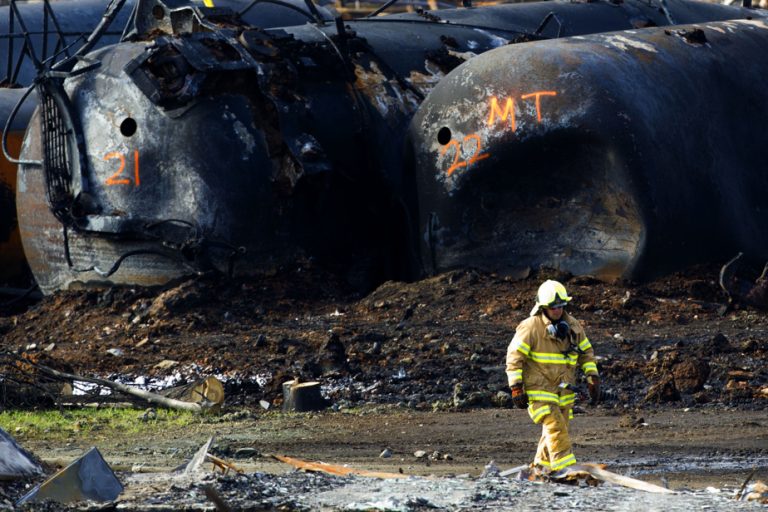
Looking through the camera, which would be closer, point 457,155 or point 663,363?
point 663,363

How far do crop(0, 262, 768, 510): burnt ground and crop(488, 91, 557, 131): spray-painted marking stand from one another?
48.3 inches

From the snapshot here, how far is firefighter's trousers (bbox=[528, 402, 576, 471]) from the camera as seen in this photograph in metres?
8.22

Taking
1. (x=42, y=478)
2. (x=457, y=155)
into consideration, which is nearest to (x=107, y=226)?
(x=457, y=155)

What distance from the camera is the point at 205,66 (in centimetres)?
1278

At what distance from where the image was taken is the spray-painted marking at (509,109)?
41.0 feet

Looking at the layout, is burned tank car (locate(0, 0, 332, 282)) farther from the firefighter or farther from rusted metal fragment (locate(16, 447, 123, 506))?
rusted metal fragment (locate(16, 447, 123, 506))

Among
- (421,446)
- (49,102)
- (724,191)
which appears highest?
(49,102)

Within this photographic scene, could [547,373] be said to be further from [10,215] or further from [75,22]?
[75,22]

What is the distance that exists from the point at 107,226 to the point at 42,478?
5.63m

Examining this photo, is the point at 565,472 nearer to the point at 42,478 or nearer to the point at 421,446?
the point at 421,446

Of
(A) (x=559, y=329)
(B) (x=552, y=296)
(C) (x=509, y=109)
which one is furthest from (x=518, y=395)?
(C) (x=509, y=109)

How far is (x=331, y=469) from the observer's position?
8.30 meters

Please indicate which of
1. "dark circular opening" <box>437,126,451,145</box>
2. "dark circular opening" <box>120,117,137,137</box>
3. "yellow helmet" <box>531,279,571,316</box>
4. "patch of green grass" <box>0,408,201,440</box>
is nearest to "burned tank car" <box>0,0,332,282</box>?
"dark circular opening" <box>120,117,137,137</box>

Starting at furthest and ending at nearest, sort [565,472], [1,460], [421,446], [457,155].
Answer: [457,155]
[421,446]
[565,472]
[1,460]
